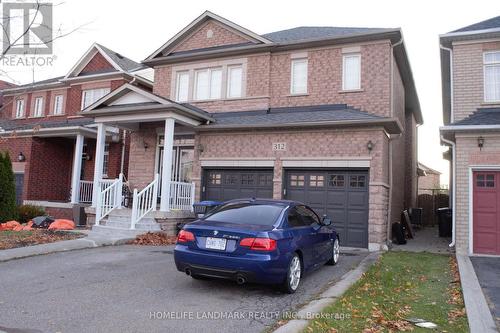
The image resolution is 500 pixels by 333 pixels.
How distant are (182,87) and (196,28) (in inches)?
93.6

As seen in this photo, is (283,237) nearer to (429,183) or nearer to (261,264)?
(261,264)

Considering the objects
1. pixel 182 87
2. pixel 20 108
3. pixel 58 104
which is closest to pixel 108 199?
pixel 182 87

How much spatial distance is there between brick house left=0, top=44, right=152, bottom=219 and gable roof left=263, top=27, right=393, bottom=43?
748 cm

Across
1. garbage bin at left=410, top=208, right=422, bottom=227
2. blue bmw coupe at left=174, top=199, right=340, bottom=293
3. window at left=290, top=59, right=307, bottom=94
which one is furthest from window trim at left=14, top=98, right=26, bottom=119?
garbage bin at left=410, top=208, right=422, bottom=227

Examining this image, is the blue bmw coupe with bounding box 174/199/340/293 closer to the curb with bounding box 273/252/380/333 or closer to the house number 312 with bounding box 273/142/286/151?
the curb with bounding box 273/252/380/333

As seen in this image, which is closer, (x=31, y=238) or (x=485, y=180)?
(x=31, y=238)

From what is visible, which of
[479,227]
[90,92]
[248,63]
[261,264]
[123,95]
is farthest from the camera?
[90,92]

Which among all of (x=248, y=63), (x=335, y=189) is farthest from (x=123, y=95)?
(x=335, y=189)

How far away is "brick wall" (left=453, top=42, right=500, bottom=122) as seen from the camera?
11.6 m

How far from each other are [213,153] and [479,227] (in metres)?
8.32

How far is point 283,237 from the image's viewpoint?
5969 millimetres

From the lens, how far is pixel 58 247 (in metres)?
9.54

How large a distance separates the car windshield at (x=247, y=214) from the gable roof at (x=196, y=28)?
30.1 ft

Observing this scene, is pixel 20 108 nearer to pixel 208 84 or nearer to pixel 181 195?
pixel 208 84
